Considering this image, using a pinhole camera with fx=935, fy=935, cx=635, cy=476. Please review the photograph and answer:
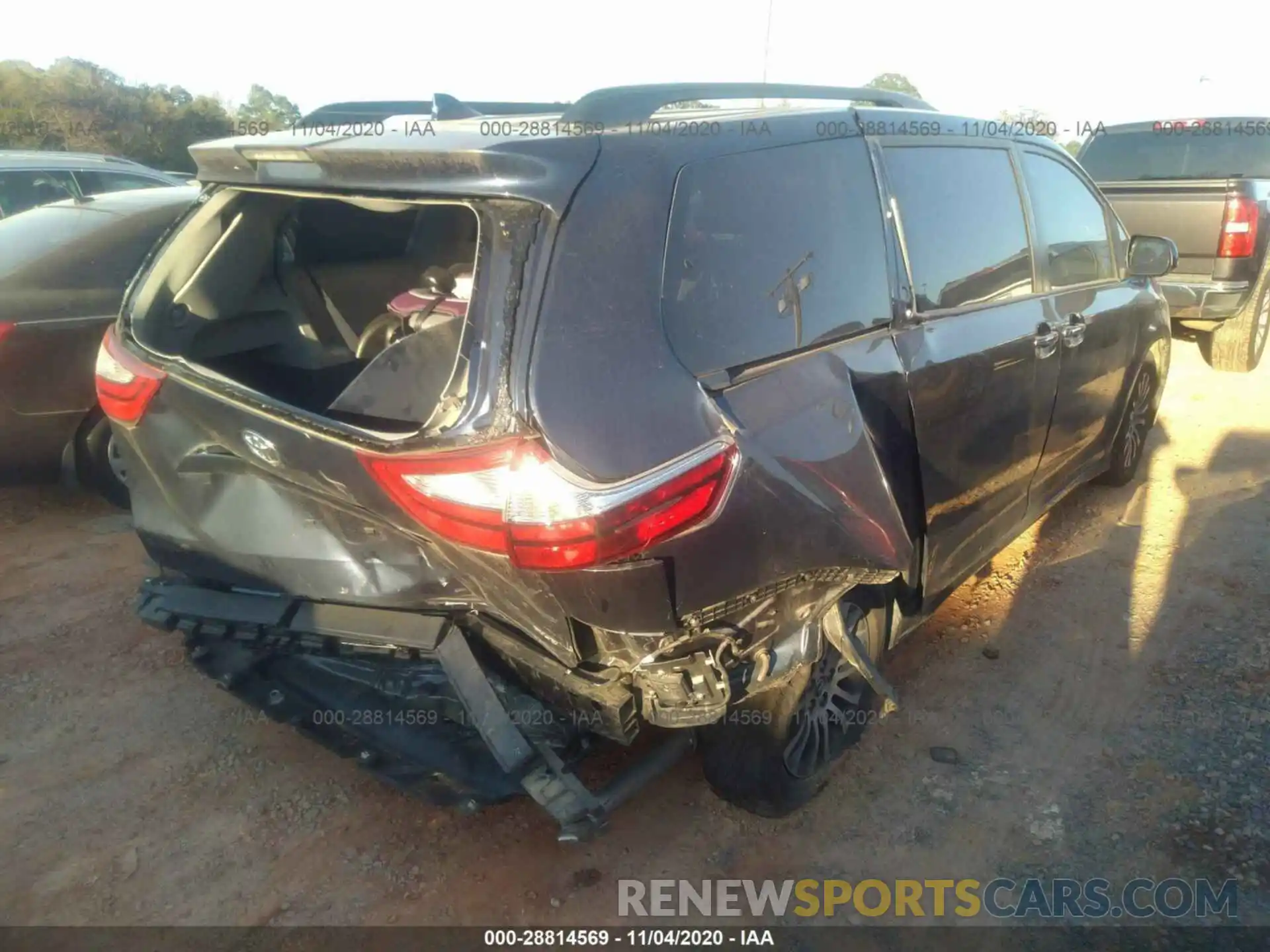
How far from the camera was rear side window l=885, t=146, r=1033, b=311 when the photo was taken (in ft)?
9.15

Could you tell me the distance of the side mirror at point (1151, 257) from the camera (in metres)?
4.17

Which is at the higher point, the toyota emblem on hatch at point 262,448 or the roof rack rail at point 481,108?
the roof rack rail at point 481,108

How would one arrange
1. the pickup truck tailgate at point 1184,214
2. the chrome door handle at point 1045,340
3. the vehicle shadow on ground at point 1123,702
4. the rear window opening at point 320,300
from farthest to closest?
the pickup truck tailgate at point 1184,214
the chrome door handle at point 1045,340
the vehicle shadow on ground at point 1123,702
the rear window opening at point 320,300

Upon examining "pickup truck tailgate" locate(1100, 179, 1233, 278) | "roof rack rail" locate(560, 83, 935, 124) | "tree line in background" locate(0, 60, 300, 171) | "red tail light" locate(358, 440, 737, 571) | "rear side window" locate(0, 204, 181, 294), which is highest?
"tree line in background" locate(0, 60, 300, 171)

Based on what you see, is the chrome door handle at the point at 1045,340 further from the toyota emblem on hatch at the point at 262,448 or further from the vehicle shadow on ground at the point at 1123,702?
the toyota emblem on hatch at the point at 262,448

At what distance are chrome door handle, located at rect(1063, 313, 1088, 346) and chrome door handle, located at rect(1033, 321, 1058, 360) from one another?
102 millimetres

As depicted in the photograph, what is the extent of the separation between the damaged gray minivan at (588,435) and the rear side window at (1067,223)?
1.43 ft

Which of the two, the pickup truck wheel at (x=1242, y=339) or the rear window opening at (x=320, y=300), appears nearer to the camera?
the rear window opening at (x=320, y=300)

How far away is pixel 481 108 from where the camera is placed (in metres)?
3.19

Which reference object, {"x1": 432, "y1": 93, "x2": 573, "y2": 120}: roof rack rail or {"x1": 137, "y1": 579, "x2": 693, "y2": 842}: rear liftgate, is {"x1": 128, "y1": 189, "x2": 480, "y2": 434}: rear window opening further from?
{"x1": 137, "y1": 579, "x2": 693, "y2": 842}: rear liftgate

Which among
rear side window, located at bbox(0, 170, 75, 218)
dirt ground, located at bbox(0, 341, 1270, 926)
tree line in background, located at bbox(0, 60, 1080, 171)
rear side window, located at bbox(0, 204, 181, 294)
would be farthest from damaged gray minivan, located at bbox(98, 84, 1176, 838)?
tree line in background, located at bbox(0, 60, 1080, 171)

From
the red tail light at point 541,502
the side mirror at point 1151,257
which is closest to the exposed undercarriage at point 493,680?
the red tail light at point 541,502

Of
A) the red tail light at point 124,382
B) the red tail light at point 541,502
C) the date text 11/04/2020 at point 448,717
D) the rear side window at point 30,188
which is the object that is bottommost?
the date text 11/04/2020 at point 448,717

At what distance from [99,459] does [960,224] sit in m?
3.96
